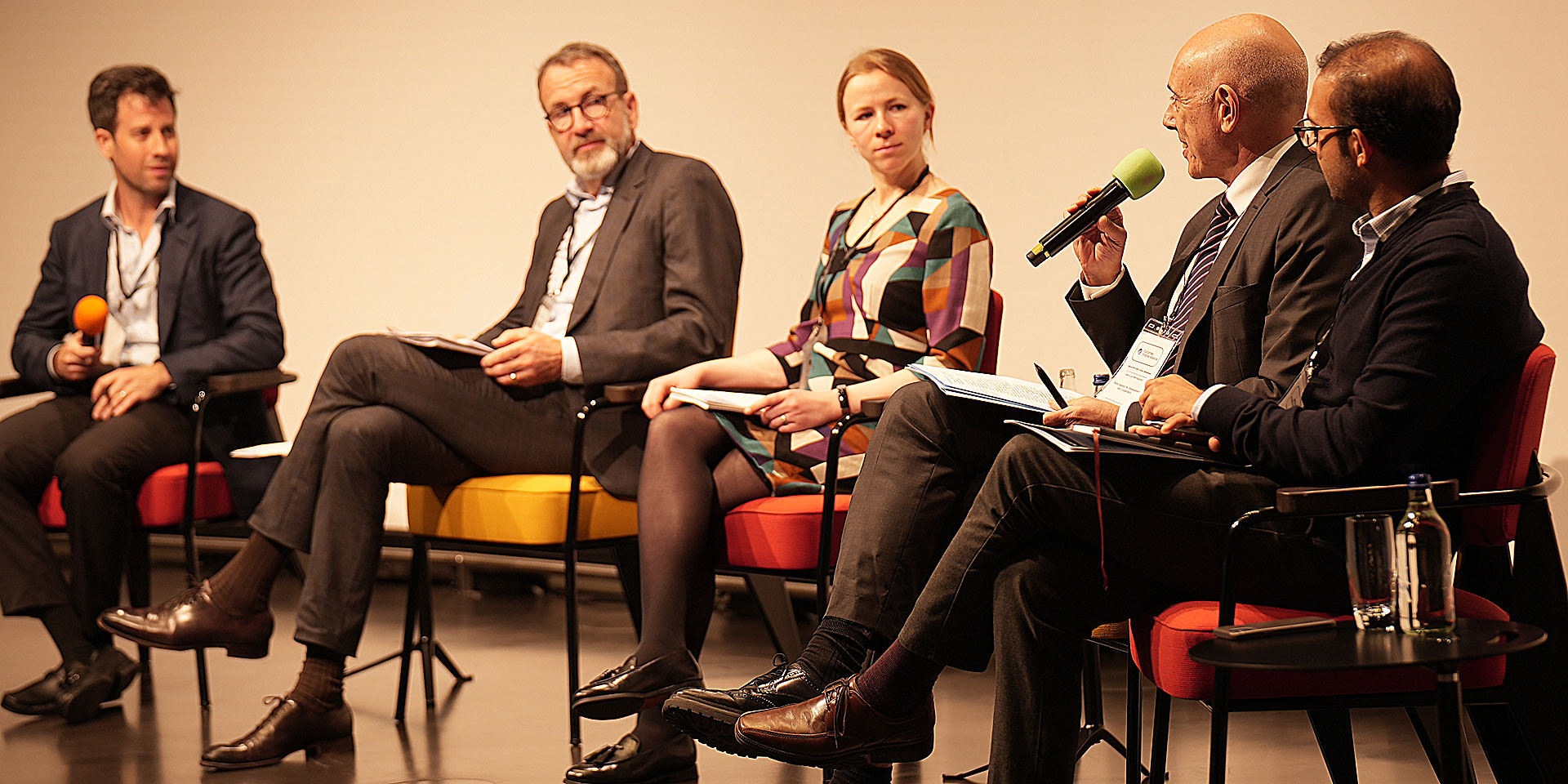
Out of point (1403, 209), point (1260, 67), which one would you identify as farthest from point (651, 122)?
point (1403, 209)

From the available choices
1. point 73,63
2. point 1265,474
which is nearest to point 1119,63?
point 1265,474

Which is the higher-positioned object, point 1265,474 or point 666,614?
point 1265,474

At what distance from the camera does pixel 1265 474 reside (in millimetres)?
1826

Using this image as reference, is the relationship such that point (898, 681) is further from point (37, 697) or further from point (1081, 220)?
point (37, 697)

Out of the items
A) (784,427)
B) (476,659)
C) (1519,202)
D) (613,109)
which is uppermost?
(613,109)

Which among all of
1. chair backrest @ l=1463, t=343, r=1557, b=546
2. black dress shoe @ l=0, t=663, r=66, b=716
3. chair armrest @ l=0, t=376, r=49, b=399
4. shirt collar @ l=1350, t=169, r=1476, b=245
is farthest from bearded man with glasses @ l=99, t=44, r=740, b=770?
chair backrest @ l=1463, t=343, r=1557, b=546

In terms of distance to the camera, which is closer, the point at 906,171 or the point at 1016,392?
the point at 1016,392

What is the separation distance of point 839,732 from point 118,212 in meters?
2.90

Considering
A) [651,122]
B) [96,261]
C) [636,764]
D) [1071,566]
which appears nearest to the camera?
[1071,566]

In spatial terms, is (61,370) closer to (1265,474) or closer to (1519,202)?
(1265,474)

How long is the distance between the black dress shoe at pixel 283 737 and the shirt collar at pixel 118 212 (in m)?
1.58

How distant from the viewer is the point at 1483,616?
176cm

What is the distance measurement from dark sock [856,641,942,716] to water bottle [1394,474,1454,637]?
0.60 meters

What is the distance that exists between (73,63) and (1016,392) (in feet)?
16.5
